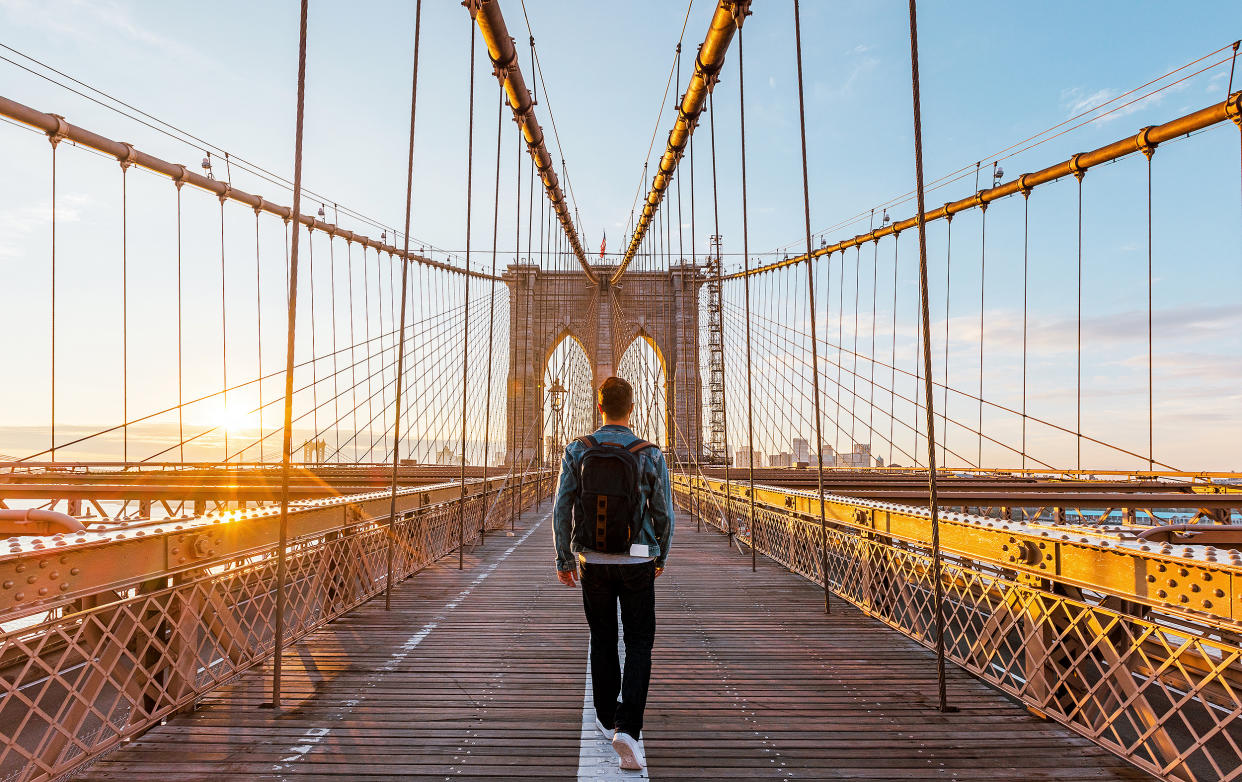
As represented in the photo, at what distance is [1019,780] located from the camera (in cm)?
223

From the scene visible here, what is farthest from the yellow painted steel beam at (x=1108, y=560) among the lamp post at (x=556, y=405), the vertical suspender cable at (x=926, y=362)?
the lamp post at (x=556, y=405)

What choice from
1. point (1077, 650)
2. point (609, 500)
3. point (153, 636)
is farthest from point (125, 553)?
point (1077, 650)

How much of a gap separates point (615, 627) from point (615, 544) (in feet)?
1.29

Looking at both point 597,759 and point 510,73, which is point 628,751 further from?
point 510,73

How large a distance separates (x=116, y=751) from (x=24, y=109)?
8179 mm

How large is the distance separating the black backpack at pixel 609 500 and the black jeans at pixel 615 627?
4.0 inches

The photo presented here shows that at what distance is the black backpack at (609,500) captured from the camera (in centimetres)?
244

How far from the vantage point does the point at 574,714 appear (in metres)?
2.80

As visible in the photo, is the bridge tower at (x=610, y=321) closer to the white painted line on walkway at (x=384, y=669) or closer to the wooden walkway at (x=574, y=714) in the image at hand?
the white painted line on walkway at (x=384, y=669)

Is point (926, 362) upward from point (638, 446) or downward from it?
upward

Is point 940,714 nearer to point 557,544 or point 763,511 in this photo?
point 557,544

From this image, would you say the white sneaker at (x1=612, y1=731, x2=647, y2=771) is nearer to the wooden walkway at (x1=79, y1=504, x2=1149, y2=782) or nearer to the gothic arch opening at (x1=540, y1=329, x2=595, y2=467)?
the wooden walkway at (x1=79, y1=504, x2=1149, y2=782)

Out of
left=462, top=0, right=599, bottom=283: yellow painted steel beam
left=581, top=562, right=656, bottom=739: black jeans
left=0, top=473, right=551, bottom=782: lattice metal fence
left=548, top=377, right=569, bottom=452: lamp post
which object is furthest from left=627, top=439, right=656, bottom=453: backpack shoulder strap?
left=548, top=377, right=569, bottom=452: lamp post

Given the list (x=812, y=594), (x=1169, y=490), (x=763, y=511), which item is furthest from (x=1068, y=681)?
(x=1169, y=490)
